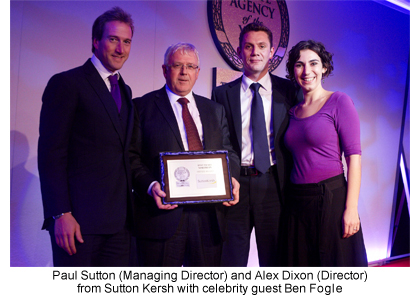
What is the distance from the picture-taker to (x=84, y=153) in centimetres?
145

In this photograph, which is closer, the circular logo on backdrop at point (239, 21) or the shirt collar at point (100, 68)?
the shirt collar at point (100, 68)

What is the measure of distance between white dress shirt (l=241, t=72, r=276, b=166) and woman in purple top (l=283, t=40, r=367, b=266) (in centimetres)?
14

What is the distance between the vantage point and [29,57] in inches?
80.0

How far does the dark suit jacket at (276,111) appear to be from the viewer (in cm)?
191

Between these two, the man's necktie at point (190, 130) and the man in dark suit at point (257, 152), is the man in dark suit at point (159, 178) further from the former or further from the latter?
the man in dark suit at point (257, 152)

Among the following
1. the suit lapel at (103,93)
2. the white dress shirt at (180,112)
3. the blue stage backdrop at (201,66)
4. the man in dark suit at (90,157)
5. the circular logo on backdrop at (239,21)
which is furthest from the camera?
the circular logo on backdrop at (239,21)

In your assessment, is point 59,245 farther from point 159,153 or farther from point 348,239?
point 348,239

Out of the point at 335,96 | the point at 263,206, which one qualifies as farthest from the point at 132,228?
the point at 335,96

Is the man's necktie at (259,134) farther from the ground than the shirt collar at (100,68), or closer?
closer

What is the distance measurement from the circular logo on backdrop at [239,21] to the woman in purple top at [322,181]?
41.3 inches

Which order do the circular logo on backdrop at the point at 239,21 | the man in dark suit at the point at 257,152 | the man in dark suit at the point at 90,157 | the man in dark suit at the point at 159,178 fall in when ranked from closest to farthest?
the man in dark suit at the point at 90,157, the man in dark suit at the point at 159,178, the man in dark suit at the point at 257,152, the circular logo on backdrop at the point at 239,21

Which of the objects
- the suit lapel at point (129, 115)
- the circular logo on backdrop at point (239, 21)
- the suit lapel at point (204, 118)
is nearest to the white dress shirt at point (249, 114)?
the suit lapel at point (204, 118)

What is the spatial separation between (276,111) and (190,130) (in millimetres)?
586

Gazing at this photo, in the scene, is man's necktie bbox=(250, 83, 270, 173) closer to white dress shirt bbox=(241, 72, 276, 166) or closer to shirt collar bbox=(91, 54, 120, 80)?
white dress shirt bbox=(241, 72, 276, 166)
